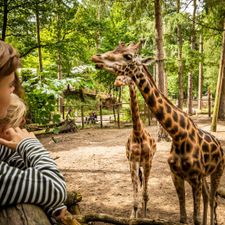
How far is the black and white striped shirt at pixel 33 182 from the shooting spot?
121cm

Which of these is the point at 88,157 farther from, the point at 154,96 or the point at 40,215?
the point at 40,215

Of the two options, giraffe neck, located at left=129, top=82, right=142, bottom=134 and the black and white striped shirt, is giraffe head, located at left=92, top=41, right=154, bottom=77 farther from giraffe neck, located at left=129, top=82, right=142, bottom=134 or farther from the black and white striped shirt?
the black and white striped shirt

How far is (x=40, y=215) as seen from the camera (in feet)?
4.17

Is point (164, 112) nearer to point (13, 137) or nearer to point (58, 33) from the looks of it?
point (13, 137)

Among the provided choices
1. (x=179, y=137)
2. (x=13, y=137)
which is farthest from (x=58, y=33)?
(x=13, y=137)

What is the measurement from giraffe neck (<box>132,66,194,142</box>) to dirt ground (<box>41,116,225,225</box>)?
1.86m

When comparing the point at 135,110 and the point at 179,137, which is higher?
the point at 135,110

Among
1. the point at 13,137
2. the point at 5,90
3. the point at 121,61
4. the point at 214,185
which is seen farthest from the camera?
the point at 214,185

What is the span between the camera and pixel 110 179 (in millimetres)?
7781

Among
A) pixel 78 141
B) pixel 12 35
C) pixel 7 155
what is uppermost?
pixel 12 35

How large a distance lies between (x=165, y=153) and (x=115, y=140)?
138 inches

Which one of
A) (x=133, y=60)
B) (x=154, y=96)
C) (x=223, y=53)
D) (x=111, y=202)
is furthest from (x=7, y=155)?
(x=223, y=53)

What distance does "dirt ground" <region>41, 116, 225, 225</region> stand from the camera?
5.86 m

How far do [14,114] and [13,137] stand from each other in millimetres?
243
